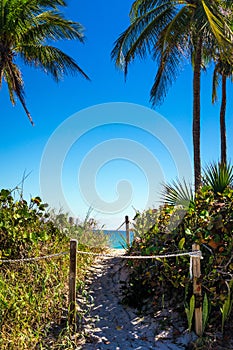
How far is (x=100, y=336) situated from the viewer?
4.48 m

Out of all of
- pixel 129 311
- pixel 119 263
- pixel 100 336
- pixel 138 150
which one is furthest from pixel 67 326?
pixel 138 150

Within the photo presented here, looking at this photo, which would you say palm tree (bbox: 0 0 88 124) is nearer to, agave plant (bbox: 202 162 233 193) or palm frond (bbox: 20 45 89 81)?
palm frond (bbox: 20 45 89 81)

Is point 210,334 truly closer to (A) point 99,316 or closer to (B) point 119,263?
(A) point 99,316

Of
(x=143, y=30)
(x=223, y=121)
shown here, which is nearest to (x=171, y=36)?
(x=143, y=30)

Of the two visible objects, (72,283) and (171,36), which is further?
(171,36)

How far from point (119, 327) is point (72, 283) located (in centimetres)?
85

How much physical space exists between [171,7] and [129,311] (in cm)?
921

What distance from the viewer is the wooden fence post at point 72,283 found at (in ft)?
14.4

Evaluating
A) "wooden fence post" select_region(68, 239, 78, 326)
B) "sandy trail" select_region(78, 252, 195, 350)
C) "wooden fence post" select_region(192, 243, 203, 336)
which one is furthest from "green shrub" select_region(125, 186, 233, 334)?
"wooden fence post" select_region(68, 239, 78, 326)

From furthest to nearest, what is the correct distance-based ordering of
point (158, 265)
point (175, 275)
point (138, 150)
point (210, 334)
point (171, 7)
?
point (171, 7), point (138, 150), point (158, 265), point (175, 275), point (210, 334)

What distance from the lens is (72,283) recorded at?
4.41 meters

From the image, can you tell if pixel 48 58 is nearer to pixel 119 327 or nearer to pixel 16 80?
pixel 16 80

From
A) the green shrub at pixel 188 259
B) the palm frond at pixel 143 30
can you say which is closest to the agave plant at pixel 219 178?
the green shrub at pixel 188 259

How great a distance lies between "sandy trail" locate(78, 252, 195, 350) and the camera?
4320 mm
